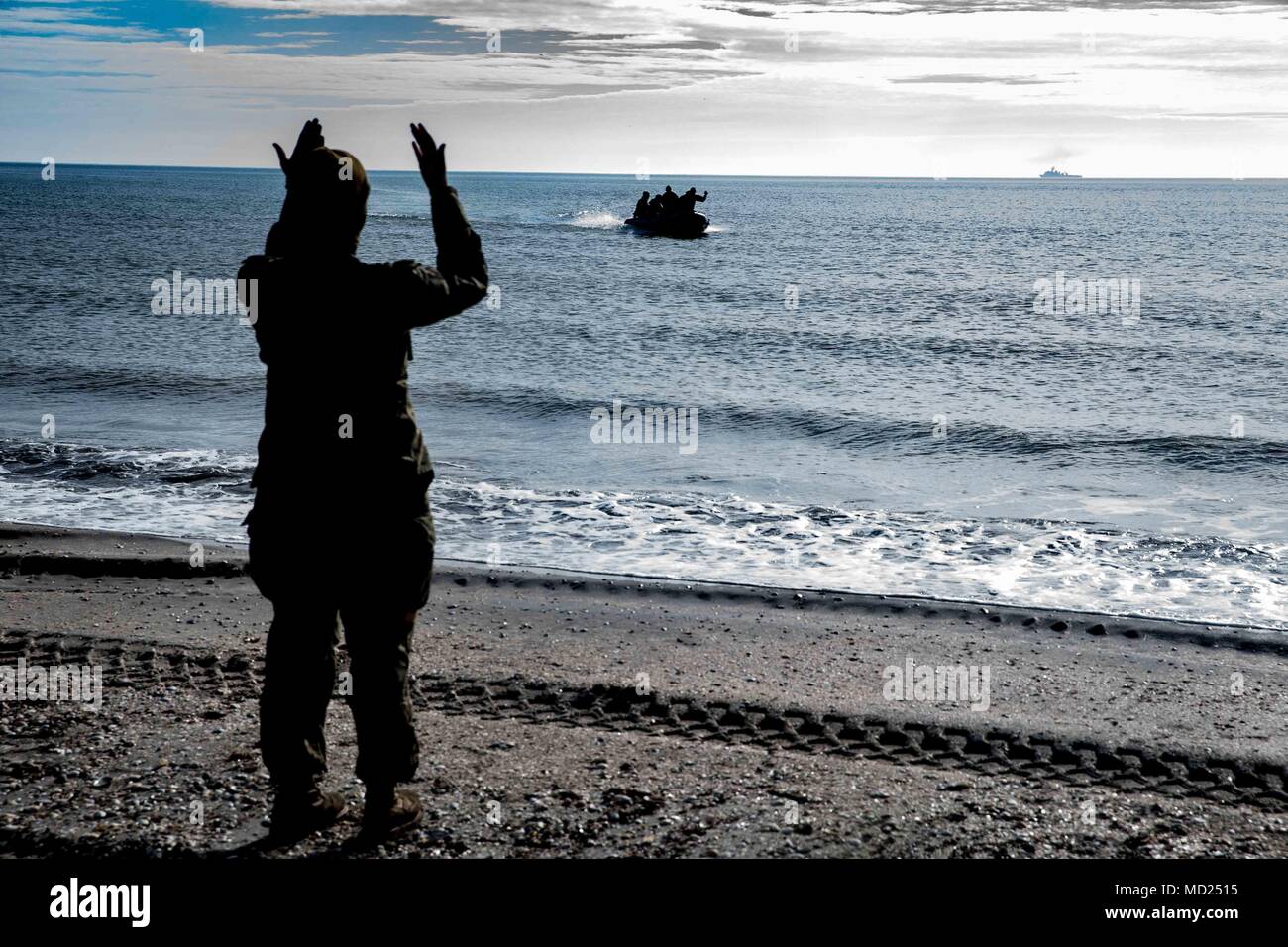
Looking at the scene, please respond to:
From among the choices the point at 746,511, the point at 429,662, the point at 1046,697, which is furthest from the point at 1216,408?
the point at 429,662

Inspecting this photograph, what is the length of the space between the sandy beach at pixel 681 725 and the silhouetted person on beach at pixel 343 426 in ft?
2.57

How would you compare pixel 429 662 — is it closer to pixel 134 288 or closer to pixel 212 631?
pixel 212 631

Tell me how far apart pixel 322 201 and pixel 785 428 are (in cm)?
1275

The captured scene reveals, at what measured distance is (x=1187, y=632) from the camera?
736 cm

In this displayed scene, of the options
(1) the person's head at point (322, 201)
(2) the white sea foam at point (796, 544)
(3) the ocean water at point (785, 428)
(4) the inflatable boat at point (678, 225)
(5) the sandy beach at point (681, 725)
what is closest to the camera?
(1) the person's head at point (322, 201)

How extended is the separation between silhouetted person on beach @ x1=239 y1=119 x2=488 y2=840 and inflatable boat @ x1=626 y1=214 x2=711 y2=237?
57469 millimetres

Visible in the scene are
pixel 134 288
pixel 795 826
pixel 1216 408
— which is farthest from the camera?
pixel 134 288

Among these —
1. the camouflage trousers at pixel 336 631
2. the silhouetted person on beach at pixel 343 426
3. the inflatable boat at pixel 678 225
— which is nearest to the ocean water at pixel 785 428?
the camouflage trousers at pixel 336 631

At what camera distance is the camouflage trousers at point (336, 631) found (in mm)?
3650

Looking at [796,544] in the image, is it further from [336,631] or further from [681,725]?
[336,631]

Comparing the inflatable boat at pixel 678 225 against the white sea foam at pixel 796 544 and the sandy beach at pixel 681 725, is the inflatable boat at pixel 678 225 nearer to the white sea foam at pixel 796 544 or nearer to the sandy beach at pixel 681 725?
the white sea foam at pixel 796 544

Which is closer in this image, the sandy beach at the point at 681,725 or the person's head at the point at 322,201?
the person's head at the point at 322,201
